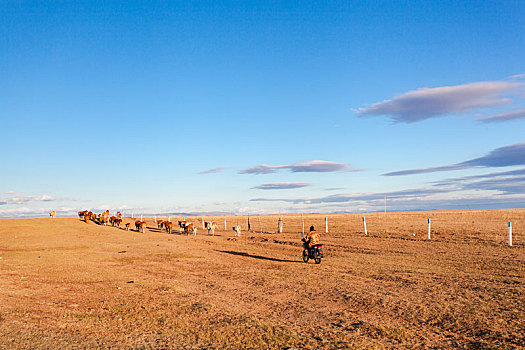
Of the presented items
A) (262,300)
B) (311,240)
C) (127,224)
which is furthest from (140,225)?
(262,300)

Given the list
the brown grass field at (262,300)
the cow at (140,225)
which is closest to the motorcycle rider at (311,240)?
the brown grass field at (262,300)

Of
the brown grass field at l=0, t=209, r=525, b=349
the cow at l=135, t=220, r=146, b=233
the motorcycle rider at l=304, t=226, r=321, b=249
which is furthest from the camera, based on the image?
the cow at l=135, t=220, r=146, b=233

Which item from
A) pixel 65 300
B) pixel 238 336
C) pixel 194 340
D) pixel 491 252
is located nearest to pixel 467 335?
pixel 238 336

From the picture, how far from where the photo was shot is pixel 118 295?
40.0 ft

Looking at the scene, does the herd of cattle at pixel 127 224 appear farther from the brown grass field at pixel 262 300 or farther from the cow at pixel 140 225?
the brown grass field at pixel 262 300

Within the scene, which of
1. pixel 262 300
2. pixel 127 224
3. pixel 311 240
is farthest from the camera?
pixel 127 224

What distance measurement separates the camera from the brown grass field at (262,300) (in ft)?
26.3

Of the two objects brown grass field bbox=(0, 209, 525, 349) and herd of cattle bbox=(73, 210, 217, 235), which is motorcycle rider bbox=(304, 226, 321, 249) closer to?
brown grass field bbox=(0, 209, 525, 349)

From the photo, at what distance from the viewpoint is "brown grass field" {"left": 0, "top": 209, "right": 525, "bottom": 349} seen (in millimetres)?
8031

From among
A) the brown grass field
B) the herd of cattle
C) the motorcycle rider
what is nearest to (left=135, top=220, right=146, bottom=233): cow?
the herd of cattle

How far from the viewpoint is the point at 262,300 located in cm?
1175

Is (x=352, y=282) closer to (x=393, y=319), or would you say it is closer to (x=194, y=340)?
(x=393, y=319)

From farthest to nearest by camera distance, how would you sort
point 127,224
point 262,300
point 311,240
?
point 127,224
point 311,240
point 262,300

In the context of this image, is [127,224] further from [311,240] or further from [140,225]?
[311,240]
